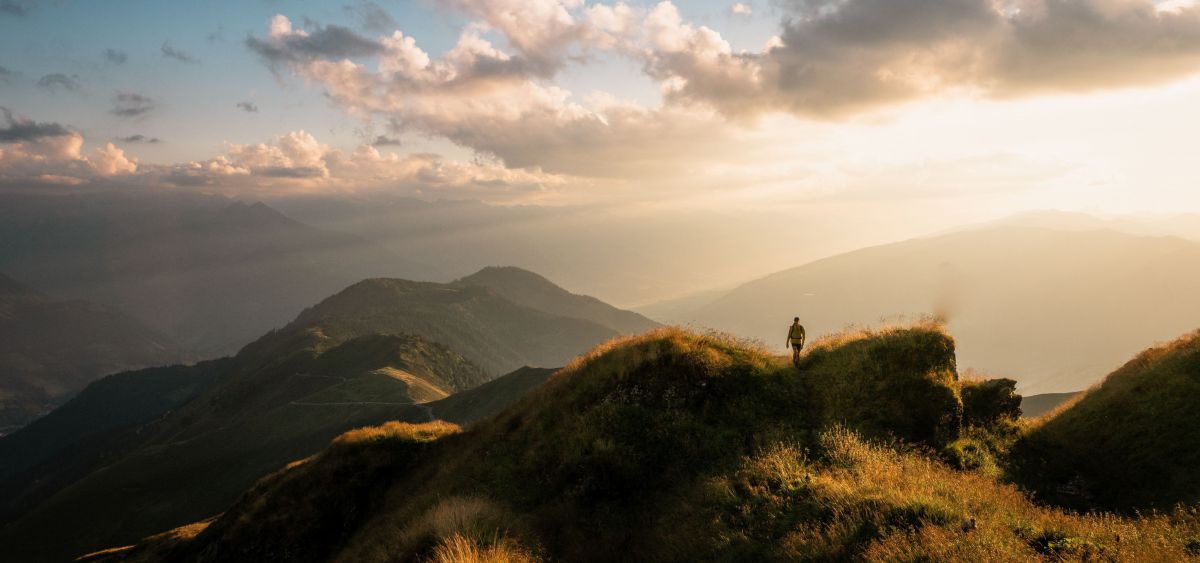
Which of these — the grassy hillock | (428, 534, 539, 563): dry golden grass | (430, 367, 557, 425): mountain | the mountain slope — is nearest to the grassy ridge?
(428, 534, 539, 563): dry golden grass

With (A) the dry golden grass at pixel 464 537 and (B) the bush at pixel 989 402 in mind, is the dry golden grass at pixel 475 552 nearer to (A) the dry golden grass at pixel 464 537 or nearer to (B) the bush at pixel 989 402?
(A) the dry golden grass at pixel 464 537

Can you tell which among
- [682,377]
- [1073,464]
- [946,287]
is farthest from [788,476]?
[946,287]

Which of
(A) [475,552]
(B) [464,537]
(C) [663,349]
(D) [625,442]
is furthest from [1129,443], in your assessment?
(B) [464,537]

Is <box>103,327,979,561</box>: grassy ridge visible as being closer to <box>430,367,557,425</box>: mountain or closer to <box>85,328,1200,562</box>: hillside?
<box>85,328,1200,562</box>: hillside

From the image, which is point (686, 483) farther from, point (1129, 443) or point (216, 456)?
point (216, 456)

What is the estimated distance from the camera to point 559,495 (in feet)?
50.9

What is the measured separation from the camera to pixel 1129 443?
16.5 metres

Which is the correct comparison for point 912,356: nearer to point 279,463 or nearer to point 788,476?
point 788,476

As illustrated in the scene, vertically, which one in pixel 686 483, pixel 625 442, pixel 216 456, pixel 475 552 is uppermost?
pixel 475 552

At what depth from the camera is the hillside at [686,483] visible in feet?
31.8

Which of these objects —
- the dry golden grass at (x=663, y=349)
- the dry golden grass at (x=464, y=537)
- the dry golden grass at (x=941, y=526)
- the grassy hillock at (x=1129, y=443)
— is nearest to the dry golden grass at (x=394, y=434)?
the dry golden grass at (x=663, y=349)

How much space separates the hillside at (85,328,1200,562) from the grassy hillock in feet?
8.06

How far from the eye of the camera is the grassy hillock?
571 inches

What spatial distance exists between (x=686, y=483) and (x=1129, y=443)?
14.4 meters
